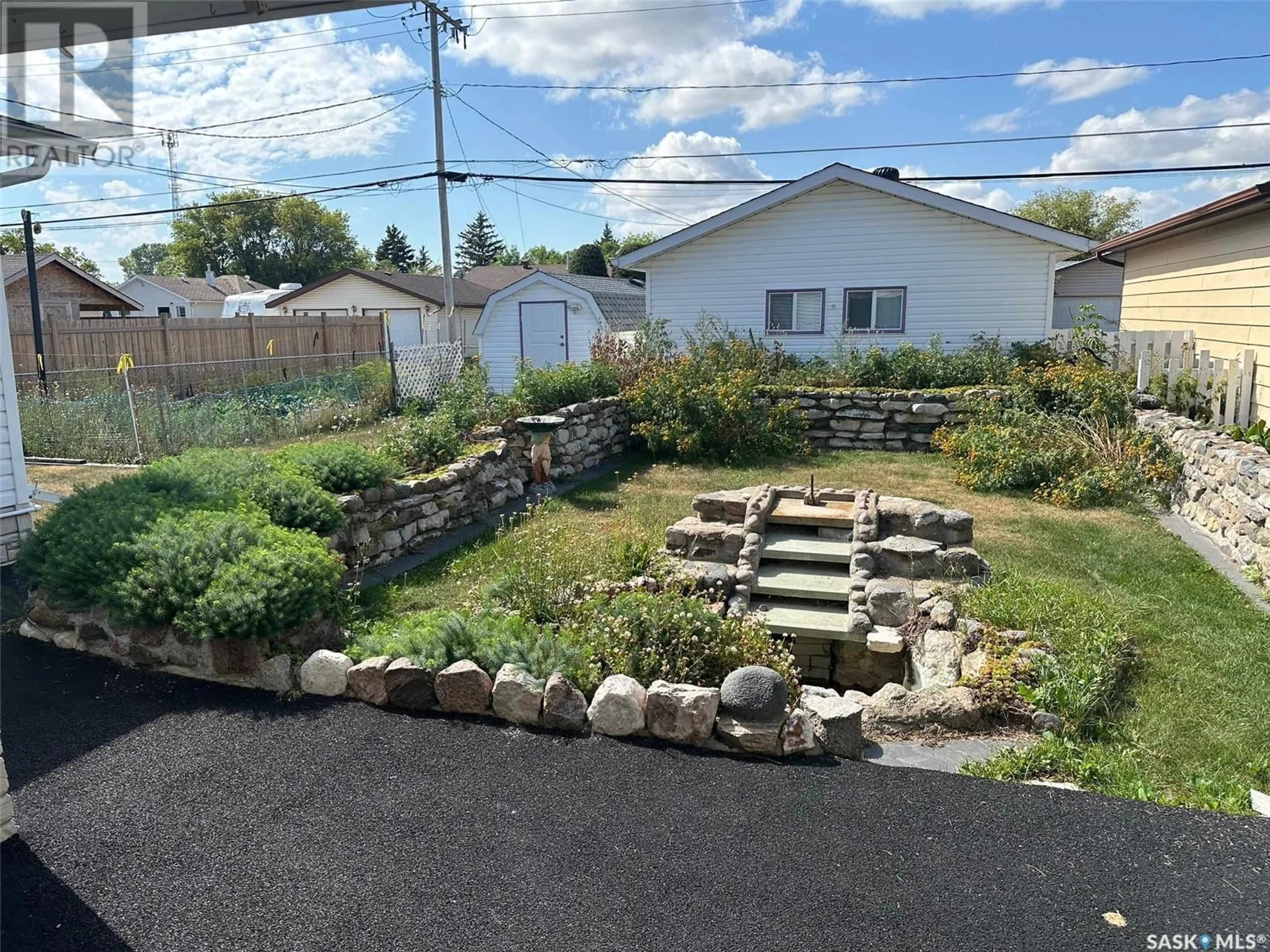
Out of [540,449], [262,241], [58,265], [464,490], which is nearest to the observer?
[464,490]

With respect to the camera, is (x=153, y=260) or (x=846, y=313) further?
(x=153, y=260)

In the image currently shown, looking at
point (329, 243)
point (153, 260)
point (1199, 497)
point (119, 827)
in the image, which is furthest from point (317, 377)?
point (153, 260)

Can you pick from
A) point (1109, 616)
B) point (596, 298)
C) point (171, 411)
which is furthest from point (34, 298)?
point (1109, 616)

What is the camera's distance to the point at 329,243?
57.2 meters

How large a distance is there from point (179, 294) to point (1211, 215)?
3940 cm

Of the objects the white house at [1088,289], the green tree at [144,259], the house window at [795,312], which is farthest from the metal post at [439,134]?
the green tree at [144,259]

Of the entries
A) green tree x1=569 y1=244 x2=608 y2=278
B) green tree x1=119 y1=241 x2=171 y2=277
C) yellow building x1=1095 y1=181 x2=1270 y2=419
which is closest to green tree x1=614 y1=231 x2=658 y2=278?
green tree x1=569 y1=244 x2=608 y2=278

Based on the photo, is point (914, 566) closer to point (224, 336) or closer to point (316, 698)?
point (316, 698)

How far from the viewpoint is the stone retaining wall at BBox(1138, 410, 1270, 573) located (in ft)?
19.7

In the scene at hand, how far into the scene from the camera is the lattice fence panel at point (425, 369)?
13695 millimetres

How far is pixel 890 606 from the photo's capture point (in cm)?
547

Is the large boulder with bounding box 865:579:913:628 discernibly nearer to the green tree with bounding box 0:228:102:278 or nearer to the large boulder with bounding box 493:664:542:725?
the large boulder with bounding box 493:664:542:725

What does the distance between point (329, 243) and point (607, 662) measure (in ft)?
197

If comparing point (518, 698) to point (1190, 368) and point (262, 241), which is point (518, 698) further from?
point (262, 241)
